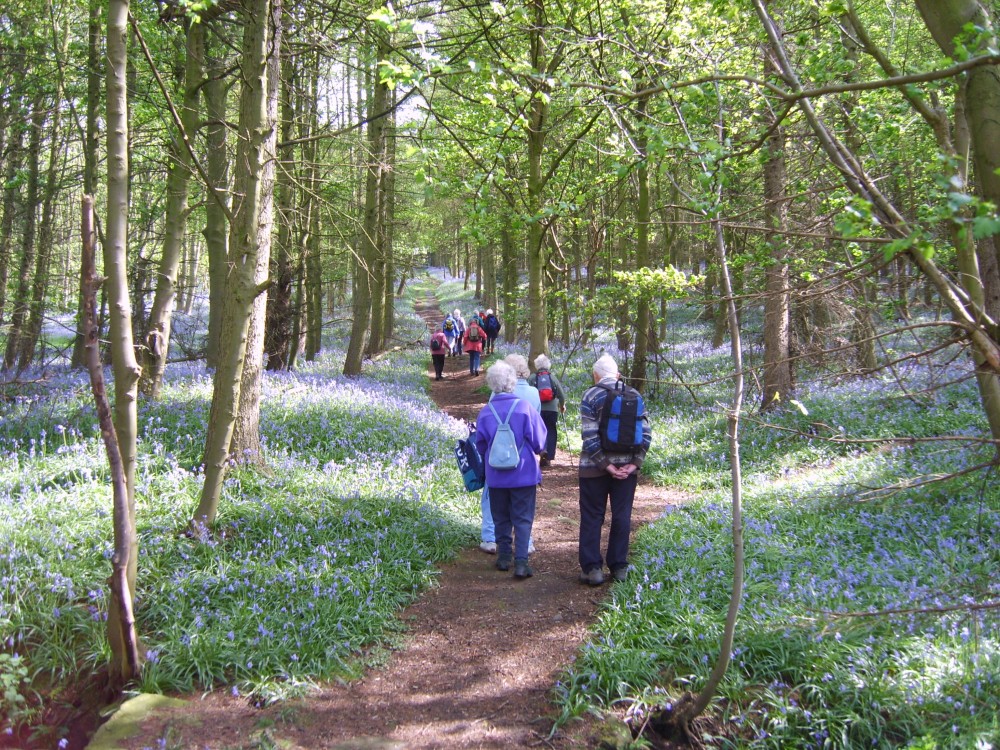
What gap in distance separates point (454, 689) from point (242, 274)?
156 inches

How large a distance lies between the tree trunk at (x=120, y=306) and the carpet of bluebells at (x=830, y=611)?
2.93 m

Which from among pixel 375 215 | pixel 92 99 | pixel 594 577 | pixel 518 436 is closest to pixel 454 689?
pixel 594 577

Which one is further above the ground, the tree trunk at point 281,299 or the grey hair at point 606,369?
the tree trunk at point 281,299

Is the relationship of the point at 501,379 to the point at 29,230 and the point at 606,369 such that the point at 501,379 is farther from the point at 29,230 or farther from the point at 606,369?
the point at 29,230

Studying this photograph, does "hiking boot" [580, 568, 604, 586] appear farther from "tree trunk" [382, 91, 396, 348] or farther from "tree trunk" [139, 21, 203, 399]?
"tree trunk" [382, 91, 396, 348]

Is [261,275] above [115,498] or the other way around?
above

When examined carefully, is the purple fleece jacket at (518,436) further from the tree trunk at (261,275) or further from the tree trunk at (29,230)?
the tree trunk at (29,230)

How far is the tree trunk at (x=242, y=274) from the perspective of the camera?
579cm

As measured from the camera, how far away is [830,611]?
12.2 ft

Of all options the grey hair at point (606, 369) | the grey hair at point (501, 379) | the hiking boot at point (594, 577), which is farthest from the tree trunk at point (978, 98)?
the grey hair at point (501, 379)

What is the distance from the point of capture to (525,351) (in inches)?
928

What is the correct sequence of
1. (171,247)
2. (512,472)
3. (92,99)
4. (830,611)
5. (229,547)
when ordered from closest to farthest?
1. (830,611)
2. (229,547)
3. (512,472)
4. (171,247)
5. (92,99)

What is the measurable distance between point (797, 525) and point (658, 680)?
317 centimetres

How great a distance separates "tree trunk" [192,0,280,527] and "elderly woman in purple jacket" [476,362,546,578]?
7.56ft
